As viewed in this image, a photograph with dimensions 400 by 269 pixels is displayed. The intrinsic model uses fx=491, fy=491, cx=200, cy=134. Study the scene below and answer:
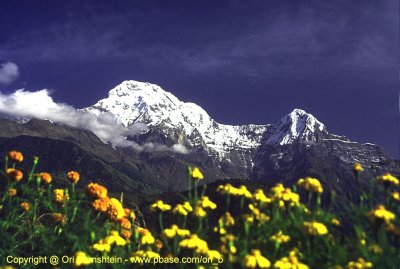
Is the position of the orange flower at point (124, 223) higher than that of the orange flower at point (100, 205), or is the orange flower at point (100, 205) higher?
the orange flower at point (100, 205)

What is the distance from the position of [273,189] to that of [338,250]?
1896 millimetres

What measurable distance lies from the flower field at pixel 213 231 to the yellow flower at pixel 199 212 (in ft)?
0.06

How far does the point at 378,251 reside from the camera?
678 centimetres

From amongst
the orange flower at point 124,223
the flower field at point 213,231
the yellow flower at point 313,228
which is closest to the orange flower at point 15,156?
the flower field at point 213,231

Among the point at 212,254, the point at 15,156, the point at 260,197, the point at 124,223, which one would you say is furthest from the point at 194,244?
the point at 15,156

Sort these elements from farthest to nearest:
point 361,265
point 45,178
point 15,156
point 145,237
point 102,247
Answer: point 15,156, point 45,178, point 145,237, point 102,247, point 361,265

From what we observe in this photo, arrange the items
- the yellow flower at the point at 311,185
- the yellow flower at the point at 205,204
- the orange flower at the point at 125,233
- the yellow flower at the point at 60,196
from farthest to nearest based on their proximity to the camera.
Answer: the yellow flower at the point at 60,196 → the orange flower at the point at 125,233 → the yellow flower at the point at 205,204 → the yellow flower at the point at 311,185

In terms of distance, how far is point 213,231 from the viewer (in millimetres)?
9422

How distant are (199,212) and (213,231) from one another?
35.9 inches

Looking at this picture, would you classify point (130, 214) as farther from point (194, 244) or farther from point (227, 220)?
point (194, 244)

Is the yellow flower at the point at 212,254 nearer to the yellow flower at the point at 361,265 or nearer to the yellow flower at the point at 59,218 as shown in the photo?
the yellow flower at the point at 361,265

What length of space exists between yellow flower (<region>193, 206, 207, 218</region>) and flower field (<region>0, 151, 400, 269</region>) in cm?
2

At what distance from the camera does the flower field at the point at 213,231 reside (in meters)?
7.46

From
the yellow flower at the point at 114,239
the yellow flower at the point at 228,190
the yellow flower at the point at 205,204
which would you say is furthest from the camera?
the yellow flower at the point at 228,190
